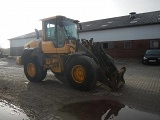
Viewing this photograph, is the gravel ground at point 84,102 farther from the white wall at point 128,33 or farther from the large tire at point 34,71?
the white wall at point 128,33

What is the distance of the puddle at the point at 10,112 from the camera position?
5.40 meters

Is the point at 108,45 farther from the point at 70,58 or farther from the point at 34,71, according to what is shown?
the point at 70,58

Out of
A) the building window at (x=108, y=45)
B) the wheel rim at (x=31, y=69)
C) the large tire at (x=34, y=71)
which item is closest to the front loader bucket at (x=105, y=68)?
the large tire at (x=34, y=71)

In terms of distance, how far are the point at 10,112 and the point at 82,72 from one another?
10.5ft

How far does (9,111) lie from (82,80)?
10.1 ft

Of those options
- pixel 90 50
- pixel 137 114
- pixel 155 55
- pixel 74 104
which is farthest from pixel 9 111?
pixel 155 55

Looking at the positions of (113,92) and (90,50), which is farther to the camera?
(90,50)

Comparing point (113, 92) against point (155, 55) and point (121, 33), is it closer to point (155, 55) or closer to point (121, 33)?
point (155, 55)

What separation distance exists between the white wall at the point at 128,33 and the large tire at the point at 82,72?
56.3 ft

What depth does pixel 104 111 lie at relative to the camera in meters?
5.84

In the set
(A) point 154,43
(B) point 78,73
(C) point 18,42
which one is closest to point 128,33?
(A) point 154,43

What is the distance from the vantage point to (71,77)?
27.3 ft

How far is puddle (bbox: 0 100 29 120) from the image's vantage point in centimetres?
540

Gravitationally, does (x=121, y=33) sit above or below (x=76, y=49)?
above
